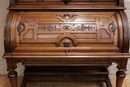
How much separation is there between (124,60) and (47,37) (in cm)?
71

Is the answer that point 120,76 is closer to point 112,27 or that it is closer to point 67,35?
point 112,27

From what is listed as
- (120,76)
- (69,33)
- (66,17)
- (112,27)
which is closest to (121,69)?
(120,76)

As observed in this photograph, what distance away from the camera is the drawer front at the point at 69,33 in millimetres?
1423

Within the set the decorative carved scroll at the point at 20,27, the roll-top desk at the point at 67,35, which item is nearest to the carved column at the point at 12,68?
the roll-top desk at the point at 67,35

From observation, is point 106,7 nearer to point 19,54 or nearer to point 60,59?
point 60,59

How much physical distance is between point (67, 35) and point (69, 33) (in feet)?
0.09

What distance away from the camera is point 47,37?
144cm

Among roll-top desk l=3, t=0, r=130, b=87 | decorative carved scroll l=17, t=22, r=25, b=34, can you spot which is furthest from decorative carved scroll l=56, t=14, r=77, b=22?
decorative carved scroll l=17, t=22, r=25, b=34

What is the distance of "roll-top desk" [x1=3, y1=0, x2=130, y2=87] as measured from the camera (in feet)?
4.62

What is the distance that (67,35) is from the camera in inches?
56.1

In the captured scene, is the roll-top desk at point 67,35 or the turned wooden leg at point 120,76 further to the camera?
the turned wooden leg at point 120,76

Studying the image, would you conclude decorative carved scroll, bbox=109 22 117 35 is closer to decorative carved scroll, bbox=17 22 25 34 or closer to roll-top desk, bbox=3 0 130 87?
roll-top desk, bbox=3 0 130 87

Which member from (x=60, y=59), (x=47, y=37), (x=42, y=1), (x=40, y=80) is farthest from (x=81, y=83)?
(x=42, y=1)

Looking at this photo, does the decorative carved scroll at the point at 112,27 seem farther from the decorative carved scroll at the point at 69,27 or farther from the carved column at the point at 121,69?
the carved column at the point at 121,69
